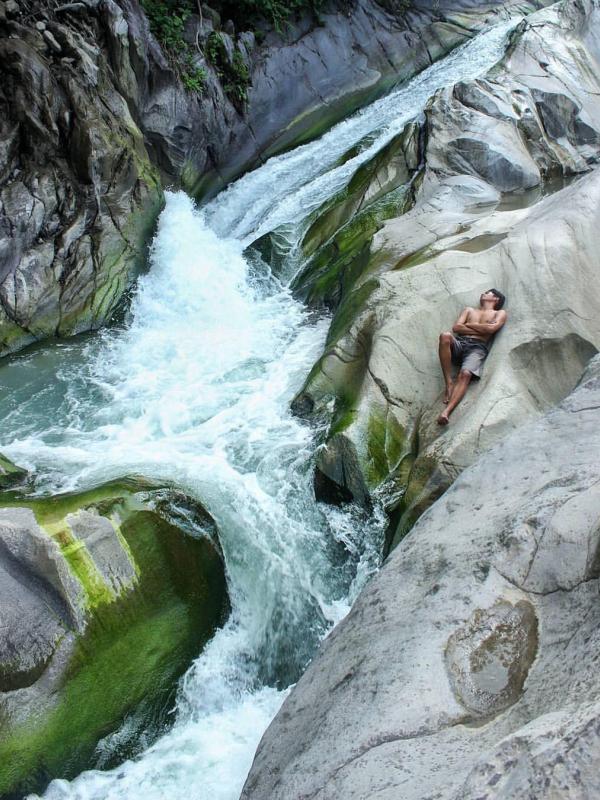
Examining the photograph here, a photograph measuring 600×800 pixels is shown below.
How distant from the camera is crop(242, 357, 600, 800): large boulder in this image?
7.97 ft

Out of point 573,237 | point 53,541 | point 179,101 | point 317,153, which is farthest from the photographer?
point 317,153

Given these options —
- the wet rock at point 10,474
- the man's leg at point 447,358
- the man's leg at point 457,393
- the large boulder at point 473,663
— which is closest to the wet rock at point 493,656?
the large boulder at point 473,663

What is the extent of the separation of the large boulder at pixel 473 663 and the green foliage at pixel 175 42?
37.5 ft

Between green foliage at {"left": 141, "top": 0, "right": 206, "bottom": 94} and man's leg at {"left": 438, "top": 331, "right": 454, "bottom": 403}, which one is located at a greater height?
green foliage at {"left": 141, "top": 0, "right": 206, "bottom": 94}

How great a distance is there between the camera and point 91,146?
1034 cm

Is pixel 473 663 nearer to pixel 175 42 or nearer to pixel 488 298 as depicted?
pixel 488 298

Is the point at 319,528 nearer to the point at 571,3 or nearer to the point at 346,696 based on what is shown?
the point at 346,696

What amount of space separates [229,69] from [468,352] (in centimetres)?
1034

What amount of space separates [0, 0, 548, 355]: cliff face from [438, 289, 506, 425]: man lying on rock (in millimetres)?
5870

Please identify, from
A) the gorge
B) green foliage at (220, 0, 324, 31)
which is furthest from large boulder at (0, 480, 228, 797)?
green foliage at (220, 0, 324, 31)

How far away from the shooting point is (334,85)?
52.9 ft

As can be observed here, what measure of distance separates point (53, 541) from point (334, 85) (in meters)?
14.1

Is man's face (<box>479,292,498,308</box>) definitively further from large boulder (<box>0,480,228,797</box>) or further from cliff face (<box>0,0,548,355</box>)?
cliff face (<box>0,0,548,355</box>)

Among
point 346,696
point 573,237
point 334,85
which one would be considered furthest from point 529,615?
point 334,85
